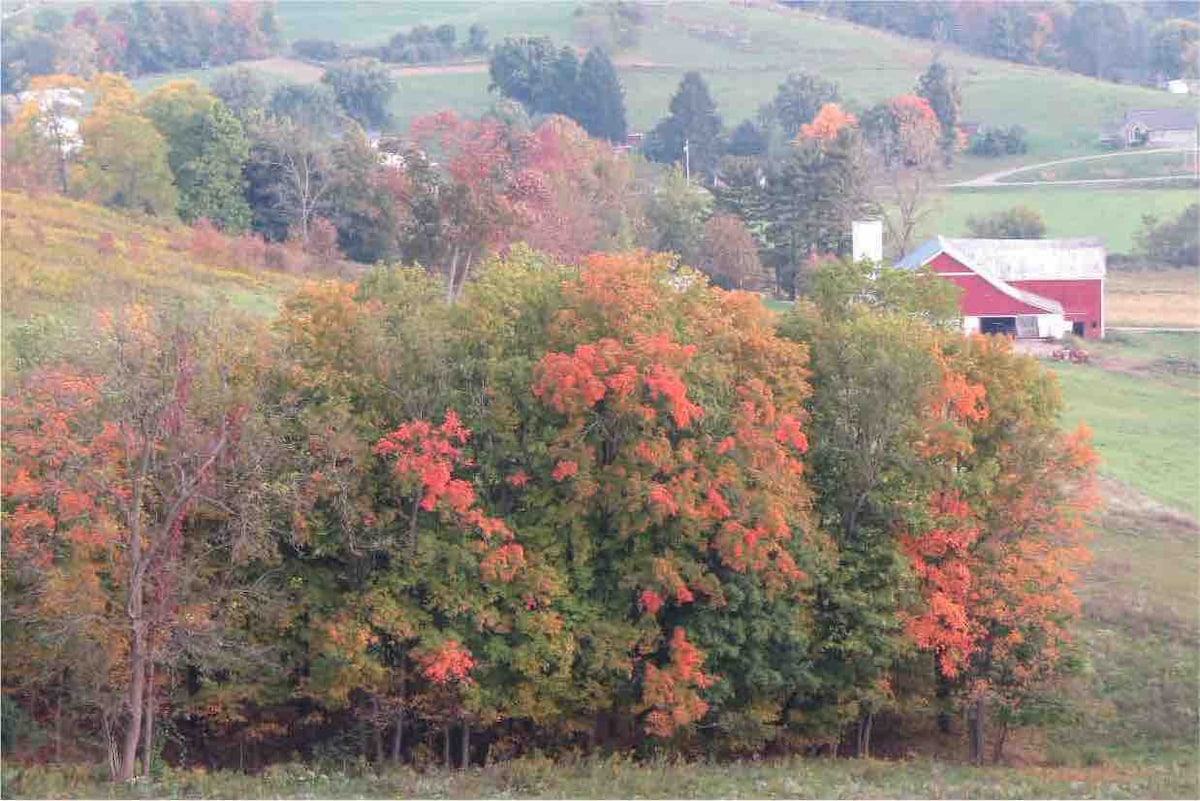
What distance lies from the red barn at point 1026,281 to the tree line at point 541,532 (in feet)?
112

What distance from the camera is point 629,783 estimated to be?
22.7m

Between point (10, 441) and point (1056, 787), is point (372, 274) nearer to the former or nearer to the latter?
point (10, 441)

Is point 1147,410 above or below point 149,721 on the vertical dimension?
below

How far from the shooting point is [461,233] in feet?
174

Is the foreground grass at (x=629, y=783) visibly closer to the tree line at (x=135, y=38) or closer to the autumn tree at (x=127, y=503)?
the autumn tree at (x=127, y=503)

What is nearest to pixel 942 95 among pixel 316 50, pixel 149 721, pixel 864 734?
pixel 316 50

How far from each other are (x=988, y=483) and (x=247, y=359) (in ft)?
47.4

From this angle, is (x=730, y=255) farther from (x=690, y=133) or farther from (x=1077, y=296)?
(x=690, y=133)

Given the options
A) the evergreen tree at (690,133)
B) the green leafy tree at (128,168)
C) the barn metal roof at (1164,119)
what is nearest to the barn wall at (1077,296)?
the green leafy tree at (128,168)

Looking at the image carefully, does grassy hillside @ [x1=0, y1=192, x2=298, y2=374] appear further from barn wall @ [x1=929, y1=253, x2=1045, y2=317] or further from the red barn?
barn wall @ [x1=929, y1=253, x2=1045, y2=317]

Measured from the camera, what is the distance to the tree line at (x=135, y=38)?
11412 cm

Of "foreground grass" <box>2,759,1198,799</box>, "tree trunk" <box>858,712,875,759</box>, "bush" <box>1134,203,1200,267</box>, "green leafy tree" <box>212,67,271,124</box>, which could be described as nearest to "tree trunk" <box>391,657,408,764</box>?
"foreground grass" <box>2,759,1198,799</box>

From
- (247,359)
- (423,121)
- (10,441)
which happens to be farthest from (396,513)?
(423,121)

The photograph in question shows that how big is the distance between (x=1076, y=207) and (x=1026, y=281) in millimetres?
→ 26487
